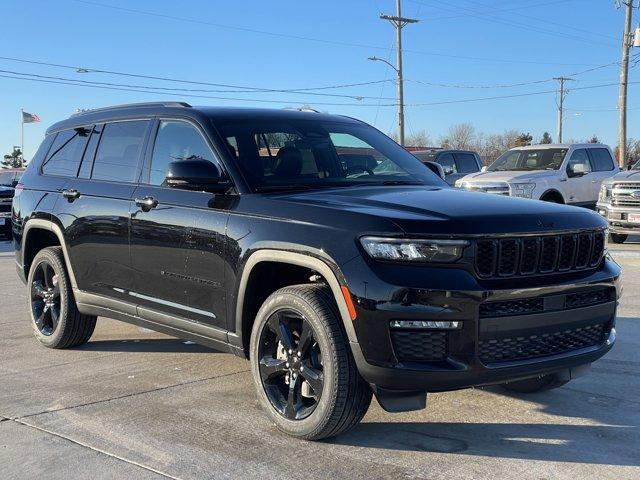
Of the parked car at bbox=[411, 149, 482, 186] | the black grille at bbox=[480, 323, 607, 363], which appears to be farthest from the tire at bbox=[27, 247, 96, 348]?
the parked car at bbox=[411, 149, 482, 186]

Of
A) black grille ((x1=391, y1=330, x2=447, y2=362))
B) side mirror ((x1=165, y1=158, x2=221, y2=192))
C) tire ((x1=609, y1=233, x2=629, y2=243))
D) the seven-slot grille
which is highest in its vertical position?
side mirror ((x1=165, y1=158, x2=221, y2=192))

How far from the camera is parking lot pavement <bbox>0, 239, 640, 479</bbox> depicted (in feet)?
12.2

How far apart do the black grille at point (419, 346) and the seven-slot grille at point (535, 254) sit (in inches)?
15.5

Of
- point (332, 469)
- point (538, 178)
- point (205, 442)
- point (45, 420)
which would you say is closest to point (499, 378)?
point (332, 469)

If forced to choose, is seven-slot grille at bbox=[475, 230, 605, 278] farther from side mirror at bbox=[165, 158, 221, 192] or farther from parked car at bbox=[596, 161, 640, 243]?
parked car at bbox=[596, 161, 640, 243]

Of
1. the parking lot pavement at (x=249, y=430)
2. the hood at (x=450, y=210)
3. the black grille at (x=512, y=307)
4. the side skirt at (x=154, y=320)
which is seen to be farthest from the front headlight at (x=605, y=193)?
the black grille at (x=512, y=307)

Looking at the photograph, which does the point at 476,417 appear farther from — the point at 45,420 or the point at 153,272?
the point at 45,420

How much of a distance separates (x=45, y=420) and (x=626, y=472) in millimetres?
3217

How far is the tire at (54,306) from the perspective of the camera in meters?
6.12

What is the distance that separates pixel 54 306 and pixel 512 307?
4.19 meters

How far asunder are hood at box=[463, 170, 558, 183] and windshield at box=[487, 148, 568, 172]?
40 centimetres

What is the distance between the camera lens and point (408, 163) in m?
5.48

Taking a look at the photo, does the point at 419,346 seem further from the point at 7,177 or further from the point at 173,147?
the point at 7,177

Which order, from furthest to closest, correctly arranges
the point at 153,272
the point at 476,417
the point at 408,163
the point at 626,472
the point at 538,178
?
the point at 538,178 < the point at 408,163 < the point at 153,272 < the point at 476,417 < the point at 626,472
